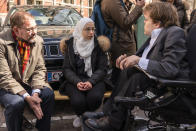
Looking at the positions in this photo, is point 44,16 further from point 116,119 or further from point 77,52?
point 116,119

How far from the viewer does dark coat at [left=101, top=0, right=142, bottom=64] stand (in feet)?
12.7

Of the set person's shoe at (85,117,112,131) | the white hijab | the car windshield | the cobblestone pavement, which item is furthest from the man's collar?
the car windshield

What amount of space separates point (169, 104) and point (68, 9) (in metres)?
4.53

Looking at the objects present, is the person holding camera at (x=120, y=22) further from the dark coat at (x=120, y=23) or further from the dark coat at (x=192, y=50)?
the dark coat at (x=192, y=50)

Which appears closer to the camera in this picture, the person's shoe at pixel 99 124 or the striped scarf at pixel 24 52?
the person's shoe at pixel 99 124

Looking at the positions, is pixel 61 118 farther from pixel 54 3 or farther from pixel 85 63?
pixel 54 3

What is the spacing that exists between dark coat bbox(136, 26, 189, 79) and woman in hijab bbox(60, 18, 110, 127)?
122 cm

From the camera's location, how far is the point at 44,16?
19.3ft

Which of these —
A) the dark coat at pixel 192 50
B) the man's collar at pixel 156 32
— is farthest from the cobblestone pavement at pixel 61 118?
the dark coat at pixel 192 50

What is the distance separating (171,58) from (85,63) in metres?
1.57

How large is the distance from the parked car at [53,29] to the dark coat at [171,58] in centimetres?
211

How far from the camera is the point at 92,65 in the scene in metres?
3.83

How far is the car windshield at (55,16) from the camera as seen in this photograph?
18.7 feet

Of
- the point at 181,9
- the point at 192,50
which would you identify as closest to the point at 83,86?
the point at 192,50
